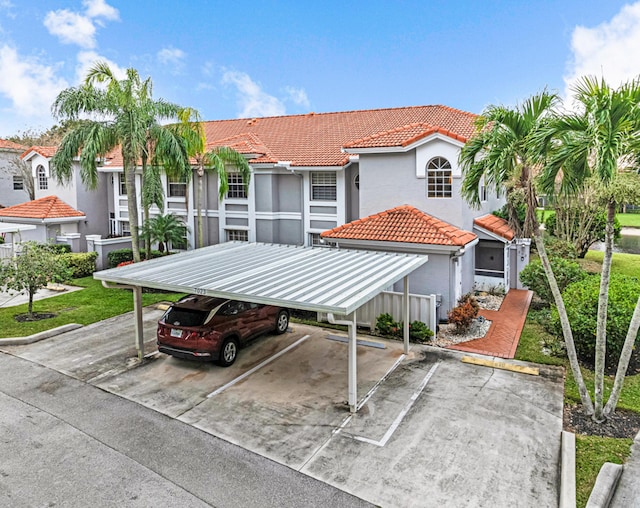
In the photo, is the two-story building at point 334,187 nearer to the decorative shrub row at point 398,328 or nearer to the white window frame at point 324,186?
the white window frame at point 324,186

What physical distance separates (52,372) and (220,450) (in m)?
6.21

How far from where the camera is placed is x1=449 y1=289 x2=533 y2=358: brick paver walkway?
531 inches

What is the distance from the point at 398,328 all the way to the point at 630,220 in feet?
160

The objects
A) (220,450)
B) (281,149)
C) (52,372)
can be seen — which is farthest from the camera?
(281,149)

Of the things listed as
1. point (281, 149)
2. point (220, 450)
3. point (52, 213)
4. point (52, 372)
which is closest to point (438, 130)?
point (281, 149)

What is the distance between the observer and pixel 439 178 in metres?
17.8

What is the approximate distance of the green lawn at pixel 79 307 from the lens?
15.7m

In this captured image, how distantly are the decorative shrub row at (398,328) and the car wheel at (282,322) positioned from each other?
2.90m

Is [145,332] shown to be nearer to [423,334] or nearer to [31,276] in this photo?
[31,276]

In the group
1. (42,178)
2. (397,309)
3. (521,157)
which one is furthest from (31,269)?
(42,178)

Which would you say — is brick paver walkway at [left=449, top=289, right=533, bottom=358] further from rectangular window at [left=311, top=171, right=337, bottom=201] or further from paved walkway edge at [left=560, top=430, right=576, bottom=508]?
rectangular window at [left=311, top=171, right=337, bottom=201]

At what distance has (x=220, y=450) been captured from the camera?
852 cm

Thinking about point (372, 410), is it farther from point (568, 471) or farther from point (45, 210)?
point (45, 210)

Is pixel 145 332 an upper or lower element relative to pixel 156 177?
lower
